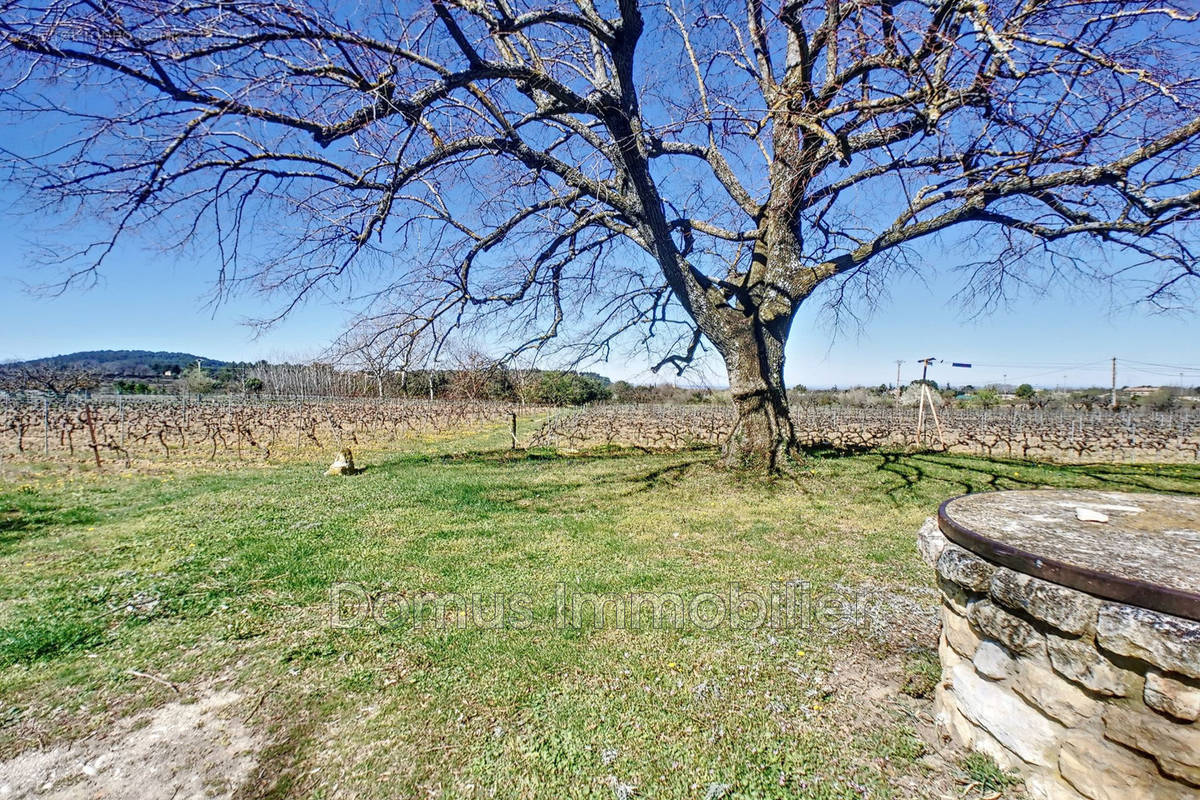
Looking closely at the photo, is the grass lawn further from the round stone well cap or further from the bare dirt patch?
the round stone well cap

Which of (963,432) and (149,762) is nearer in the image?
(149,762)

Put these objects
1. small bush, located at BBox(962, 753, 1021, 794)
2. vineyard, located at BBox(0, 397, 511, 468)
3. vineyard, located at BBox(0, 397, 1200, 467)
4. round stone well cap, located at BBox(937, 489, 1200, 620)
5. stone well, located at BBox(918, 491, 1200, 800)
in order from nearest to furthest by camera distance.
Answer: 1. stone well, located at BBox(918, 491, 1200, 800)
2. round stone well cap, located at BBox(937, 489, 1200, 620)
3. small bush, located at BBox(962, 753, 1021, 794)
4. vineyard, located at BBox(0, 397, 511, 468)
5. vineyard, located at BBox(0, 397, 1200, 467)

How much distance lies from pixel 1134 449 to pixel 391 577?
2429cm

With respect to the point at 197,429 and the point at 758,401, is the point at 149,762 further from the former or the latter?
the point at 197,429

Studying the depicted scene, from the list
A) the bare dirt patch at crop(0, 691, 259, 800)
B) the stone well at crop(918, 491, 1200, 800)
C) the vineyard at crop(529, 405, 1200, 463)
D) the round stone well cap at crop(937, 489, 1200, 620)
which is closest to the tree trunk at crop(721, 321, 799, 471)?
the vineyard at crop(529, 405, 1200, 463)

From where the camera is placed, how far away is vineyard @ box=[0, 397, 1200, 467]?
13.6 metres

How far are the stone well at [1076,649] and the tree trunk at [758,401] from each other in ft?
17.3

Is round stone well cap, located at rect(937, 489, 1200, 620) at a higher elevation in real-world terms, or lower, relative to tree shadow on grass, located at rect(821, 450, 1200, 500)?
higher

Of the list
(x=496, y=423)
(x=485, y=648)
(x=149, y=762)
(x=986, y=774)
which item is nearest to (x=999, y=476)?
(x=986, y=774)

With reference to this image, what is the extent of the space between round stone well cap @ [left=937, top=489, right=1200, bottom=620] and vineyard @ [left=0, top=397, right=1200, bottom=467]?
351 inches

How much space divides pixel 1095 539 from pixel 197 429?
24.7 m

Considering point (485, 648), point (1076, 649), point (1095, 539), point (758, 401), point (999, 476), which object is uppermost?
point (758, 401)

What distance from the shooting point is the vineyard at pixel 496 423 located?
13609mm

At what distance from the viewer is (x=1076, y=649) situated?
162 cm
